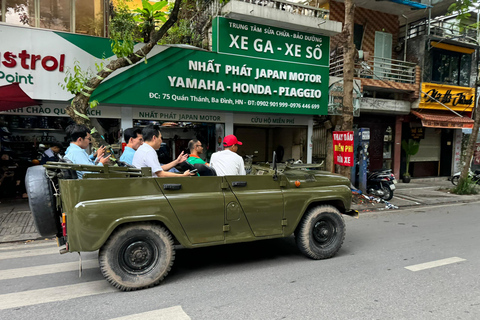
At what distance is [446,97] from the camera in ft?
46.6

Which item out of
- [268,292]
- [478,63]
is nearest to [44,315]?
[268,292]

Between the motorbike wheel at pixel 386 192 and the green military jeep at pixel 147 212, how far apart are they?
22.4 ft

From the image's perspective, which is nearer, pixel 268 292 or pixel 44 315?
pixel 44 315

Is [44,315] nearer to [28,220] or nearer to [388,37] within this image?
[28,220]

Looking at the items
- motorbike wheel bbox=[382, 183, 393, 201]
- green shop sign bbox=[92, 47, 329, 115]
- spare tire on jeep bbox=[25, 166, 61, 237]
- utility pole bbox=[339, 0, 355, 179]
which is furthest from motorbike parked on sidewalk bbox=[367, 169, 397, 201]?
spare tire on jeep bbox=[25, 166, 61, 237]

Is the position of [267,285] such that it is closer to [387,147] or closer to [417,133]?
[387,147]

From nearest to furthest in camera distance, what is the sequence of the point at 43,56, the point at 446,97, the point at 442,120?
the point at 43,56 → the point at 442,120 → the point at 446,97

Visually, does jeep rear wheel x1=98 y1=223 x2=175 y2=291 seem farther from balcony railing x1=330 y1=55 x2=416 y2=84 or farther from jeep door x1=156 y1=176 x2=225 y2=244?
balcony railing x1=330 y1=55 x2=416 y2=84

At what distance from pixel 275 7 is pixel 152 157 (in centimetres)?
901

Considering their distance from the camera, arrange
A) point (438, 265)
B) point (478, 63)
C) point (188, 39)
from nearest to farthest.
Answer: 1. point (438, 265)
2. point (188, 39)
3. point (478, 63)

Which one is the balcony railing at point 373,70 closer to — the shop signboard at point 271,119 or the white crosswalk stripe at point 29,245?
the shop signboard at point 271,119

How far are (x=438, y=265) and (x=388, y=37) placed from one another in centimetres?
1302

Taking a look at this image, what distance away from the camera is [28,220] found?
692 centimetres

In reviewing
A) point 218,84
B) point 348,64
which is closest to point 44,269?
point 218,84
